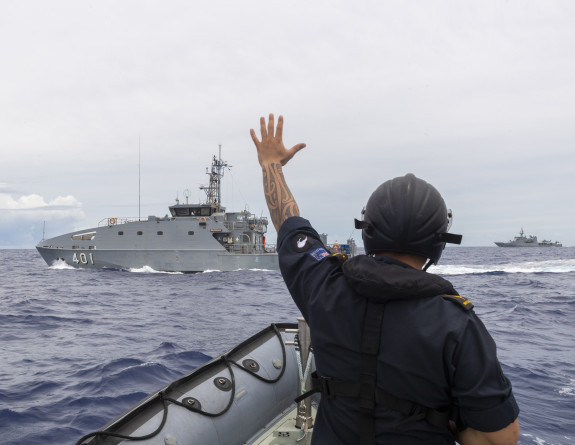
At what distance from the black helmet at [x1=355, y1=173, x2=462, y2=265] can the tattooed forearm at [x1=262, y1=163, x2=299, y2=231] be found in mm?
450

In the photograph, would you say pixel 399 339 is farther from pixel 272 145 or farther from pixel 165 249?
pixel 165 249

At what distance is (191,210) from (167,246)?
3.62 m

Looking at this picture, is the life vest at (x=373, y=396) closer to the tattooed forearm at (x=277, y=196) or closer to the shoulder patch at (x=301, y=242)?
the shoulder patch at (x=301, y=242)

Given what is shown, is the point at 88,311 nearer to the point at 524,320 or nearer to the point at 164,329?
the point at 164,329

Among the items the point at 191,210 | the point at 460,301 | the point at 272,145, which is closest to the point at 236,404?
the point at 272,145

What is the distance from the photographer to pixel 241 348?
14.6 feet

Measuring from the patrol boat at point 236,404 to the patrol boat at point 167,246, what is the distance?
28602mm

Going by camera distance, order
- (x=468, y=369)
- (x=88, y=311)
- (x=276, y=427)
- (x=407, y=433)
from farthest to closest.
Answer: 1. (x=88, y=311)
2. (x=276, y=427)
3. (x=407, y=433)
4. (x=468, y=369)

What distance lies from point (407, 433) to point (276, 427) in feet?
9.96

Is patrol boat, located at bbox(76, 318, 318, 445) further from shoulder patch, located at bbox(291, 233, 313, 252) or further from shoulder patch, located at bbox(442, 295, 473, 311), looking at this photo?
shoulder patch, located at bbox(442, 295, 473, 311)

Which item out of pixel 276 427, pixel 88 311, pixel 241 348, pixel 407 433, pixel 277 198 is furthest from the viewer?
pixel 88 311

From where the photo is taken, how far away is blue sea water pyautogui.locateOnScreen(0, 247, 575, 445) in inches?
218

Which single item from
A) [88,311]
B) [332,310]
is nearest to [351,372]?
[332,310]

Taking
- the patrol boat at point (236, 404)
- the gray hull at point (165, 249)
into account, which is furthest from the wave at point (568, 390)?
the gray hull at point (165, 249)
